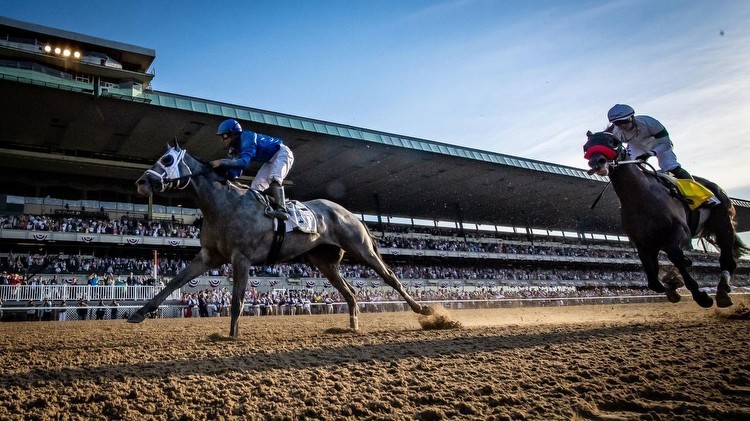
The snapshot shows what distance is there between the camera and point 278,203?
22.5ft

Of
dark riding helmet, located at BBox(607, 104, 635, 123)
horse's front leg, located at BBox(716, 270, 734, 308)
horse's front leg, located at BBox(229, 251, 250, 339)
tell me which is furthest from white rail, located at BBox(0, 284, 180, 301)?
horse's front leg, located at BBox(716, 270, 734, 308)

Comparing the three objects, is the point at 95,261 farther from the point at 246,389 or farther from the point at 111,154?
the point at 246,389

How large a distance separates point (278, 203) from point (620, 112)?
582cm

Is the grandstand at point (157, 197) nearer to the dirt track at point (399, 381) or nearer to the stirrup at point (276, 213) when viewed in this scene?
the stirrup at point (276, 213)

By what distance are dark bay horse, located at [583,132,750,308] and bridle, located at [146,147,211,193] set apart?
230 inches

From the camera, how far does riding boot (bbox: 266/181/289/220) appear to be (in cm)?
666

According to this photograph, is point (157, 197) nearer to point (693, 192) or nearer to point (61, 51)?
point (61, 51)

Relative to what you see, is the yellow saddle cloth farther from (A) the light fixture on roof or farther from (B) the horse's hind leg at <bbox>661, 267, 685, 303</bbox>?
(A) the light fixture on roof

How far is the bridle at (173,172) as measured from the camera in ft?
20.0

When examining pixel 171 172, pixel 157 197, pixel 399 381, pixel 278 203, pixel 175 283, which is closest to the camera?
pixel 399 381

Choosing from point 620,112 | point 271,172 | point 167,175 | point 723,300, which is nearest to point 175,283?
point 167,175

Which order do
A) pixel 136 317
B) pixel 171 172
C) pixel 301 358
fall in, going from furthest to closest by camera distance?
pixel 171 172 < pixel 136 317 < pixel 301 358

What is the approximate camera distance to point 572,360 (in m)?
3.83

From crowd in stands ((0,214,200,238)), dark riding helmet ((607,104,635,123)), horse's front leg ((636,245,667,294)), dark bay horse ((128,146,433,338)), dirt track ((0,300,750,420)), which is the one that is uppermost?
crowd in stands ((0,214,200,238))
